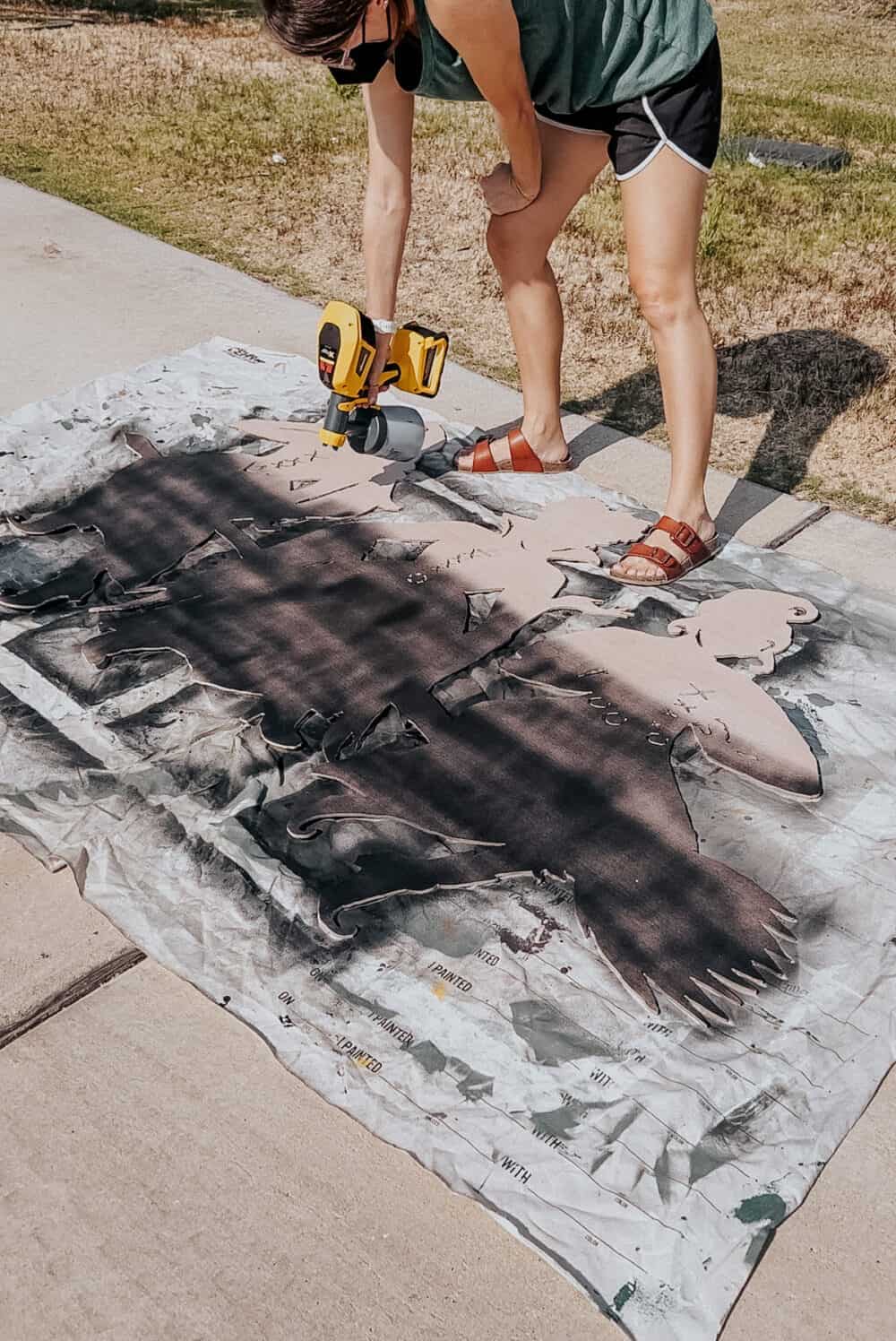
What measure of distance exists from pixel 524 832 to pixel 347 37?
137cm

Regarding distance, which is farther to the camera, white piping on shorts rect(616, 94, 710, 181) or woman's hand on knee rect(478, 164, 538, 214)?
woman's hand on knee rect(478, 164, 538, 214)

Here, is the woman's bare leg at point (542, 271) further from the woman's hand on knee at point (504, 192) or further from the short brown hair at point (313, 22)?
the short brown hair at point (313, 22)

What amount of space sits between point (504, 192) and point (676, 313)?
462 mm

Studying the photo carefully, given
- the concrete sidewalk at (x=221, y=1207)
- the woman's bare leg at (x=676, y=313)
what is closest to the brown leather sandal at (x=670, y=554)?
the woman's bare leg at (x=676, y=313)

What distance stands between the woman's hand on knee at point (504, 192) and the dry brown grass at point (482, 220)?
3.07 ft

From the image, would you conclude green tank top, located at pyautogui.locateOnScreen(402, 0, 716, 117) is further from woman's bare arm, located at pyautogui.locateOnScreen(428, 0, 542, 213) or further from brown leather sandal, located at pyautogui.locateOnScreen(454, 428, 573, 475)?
brown leather sandal, located at pyautogui.locateOnScreen(454, 428, 573, 475)

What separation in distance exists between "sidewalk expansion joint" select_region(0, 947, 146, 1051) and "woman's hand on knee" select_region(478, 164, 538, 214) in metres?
1.74

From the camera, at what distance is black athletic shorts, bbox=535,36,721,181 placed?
2.51 m

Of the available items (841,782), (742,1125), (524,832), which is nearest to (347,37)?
(524,832)

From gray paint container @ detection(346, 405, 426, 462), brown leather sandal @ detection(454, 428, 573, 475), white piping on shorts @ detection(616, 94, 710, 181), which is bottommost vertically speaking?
brown leather sandal @ detection(454, 428, 573, 475)

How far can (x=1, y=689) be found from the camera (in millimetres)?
2336

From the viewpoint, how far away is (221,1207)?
154 centimetres

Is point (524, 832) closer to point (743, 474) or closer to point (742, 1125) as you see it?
point (742, 1125)

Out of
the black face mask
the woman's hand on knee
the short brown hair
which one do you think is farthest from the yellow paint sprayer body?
the short brown hair
